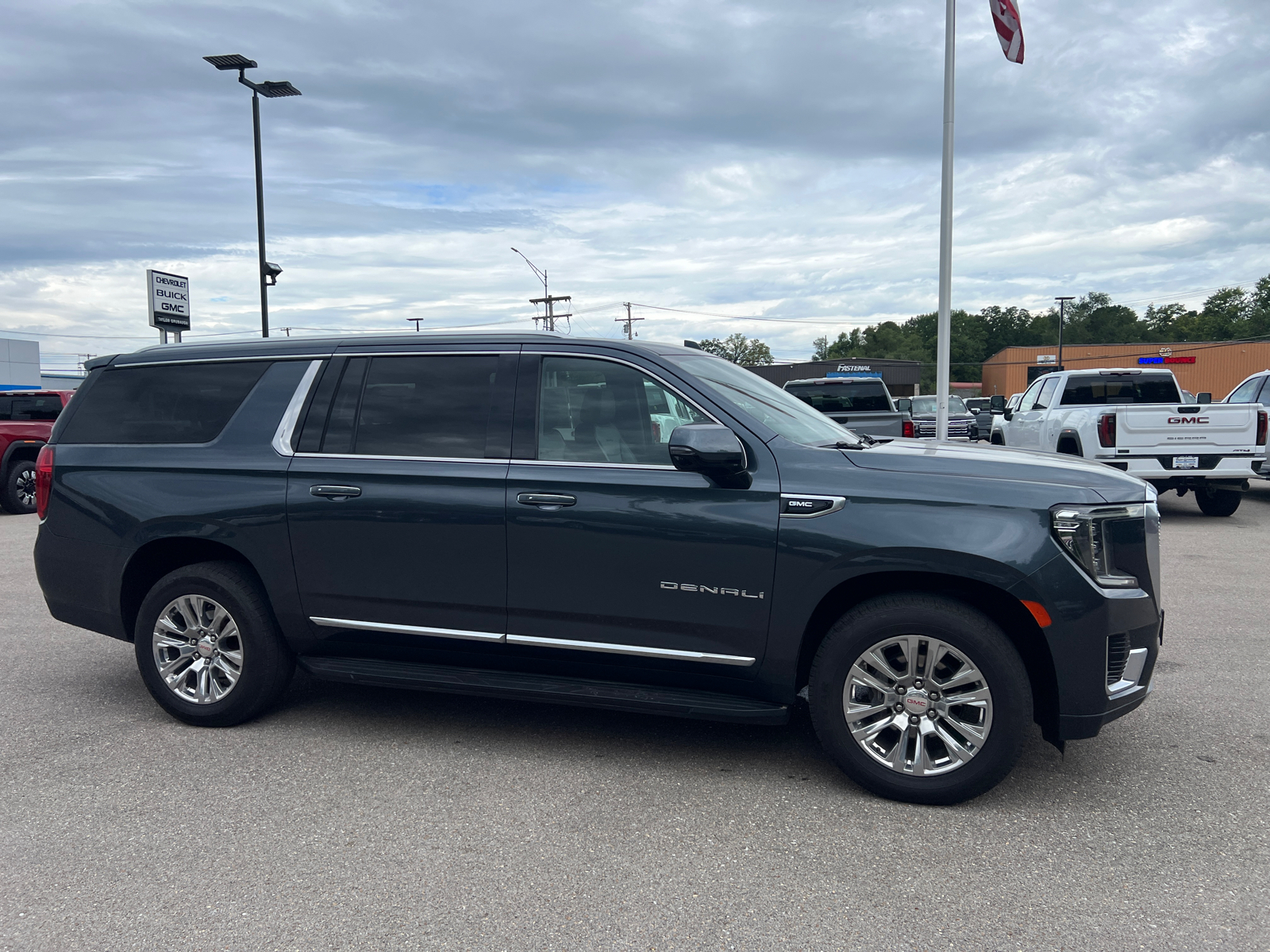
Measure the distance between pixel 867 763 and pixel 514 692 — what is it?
1489 mm

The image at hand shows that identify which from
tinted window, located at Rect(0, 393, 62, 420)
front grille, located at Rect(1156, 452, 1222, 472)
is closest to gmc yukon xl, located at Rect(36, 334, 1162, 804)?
front grille, located at Rect(1156, 452, 1222, 472)

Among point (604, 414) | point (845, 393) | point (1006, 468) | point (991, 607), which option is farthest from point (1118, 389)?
point (604, 414)

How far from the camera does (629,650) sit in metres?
4.02

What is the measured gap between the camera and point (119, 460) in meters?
4.84

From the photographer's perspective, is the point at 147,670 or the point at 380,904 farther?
the point at 147,670

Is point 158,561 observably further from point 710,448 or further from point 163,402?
point 710,448

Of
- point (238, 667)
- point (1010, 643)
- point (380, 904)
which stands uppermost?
point (1010, 643)

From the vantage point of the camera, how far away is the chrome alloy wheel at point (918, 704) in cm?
366

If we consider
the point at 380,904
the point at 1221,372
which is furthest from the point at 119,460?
the point at 1221,372

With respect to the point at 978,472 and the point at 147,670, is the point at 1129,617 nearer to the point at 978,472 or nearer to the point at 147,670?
the point at 978,472

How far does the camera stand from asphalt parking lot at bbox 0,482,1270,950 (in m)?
2.91

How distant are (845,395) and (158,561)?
1028 centimetres

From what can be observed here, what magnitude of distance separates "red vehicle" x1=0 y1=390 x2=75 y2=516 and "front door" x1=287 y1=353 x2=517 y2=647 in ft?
38.8

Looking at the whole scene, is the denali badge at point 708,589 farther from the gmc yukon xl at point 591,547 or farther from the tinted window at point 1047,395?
the tinted window at point 1047,395
